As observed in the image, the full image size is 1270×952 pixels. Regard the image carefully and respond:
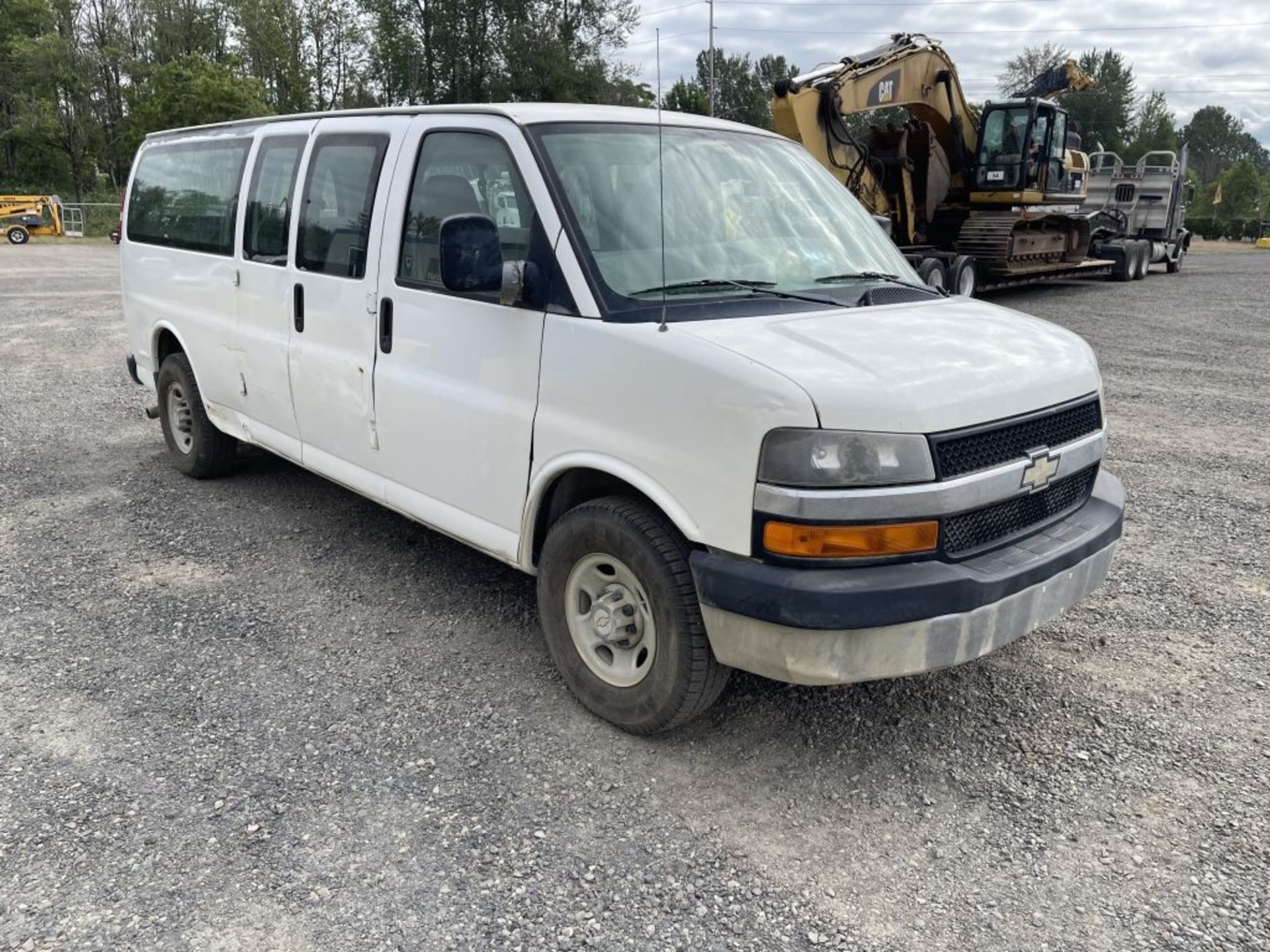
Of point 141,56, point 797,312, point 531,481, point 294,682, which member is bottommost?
point 294,682

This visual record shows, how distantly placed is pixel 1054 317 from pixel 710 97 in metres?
14.1

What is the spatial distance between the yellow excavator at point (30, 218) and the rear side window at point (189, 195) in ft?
104

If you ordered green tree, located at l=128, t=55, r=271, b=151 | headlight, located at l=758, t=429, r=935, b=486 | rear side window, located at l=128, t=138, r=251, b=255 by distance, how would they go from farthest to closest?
green tree, located at l=128, t=55, r=271, b=151 < rear side window, located at l=128, t=138, r=251, b=255 < headlight, located at l=758, t=429, r=935, b=486

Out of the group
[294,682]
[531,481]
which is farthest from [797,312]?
[294,682]

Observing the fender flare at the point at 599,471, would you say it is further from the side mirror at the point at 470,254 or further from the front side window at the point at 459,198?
the front side window at the point at 459,198

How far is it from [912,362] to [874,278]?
1.11m

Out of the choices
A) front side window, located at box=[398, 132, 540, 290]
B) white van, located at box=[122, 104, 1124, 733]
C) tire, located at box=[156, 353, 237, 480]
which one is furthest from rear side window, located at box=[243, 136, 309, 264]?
tire, located at box=[156, 353, 237, 480]

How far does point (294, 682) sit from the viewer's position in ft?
12.9

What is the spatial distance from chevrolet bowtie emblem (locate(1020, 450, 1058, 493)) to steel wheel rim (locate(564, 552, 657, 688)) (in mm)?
1305

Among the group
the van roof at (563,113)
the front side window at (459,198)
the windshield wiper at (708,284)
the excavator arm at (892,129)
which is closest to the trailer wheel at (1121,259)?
the excavator arm at (892,129)

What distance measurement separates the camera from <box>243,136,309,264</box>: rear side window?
498cm

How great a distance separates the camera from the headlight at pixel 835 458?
289cm

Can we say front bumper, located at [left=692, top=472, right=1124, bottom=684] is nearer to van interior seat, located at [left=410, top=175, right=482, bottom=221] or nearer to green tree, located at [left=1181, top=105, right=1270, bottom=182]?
van interior seat, located at [left=410, top=175, right=482, bottom=221]

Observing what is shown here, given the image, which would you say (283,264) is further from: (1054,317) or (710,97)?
(1054,317)
